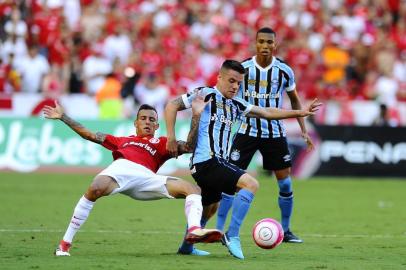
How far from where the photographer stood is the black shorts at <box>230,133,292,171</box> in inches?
473

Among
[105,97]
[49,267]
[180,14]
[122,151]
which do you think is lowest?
[49,267]

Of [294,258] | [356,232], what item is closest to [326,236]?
[356,232]

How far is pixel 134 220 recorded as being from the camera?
46.2ft

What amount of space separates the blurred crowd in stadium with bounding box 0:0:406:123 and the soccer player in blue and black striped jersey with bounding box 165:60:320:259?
12.6m

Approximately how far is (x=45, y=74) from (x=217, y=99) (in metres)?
13.6

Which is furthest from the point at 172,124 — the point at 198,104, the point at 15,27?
the point at 15,27

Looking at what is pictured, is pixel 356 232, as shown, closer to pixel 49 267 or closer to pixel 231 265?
pixel 231 265

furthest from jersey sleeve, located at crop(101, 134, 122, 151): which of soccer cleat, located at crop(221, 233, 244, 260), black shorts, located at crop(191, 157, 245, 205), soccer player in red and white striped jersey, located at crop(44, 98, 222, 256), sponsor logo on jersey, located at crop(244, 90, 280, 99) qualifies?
sponsor logo on jersey, located at crop(244, 90, 280, 99)

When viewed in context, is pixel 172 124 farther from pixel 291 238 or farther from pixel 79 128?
pixel 291 238

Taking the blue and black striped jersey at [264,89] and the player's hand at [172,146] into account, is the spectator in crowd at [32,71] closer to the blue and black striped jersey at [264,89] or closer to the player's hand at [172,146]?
the blue and black striped jersey at [264,89]

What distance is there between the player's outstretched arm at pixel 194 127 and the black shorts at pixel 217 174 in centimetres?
19

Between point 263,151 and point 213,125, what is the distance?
229 centimetres

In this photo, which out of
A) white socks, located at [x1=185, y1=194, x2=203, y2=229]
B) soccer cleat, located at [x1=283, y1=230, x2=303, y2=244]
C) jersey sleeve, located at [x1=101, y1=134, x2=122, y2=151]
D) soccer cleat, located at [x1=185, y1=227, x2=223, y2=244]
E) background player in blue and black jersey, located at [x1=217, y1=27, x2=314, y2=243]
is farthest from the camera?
background player in blue and black jersey, located at [x1=217, y1=27, x2=314, y2=243]

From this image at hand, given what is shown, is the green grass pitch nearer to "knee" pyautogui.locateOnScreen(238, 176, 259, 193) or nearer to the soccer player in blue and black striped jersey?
the soccer player in blue and black striped jersey
